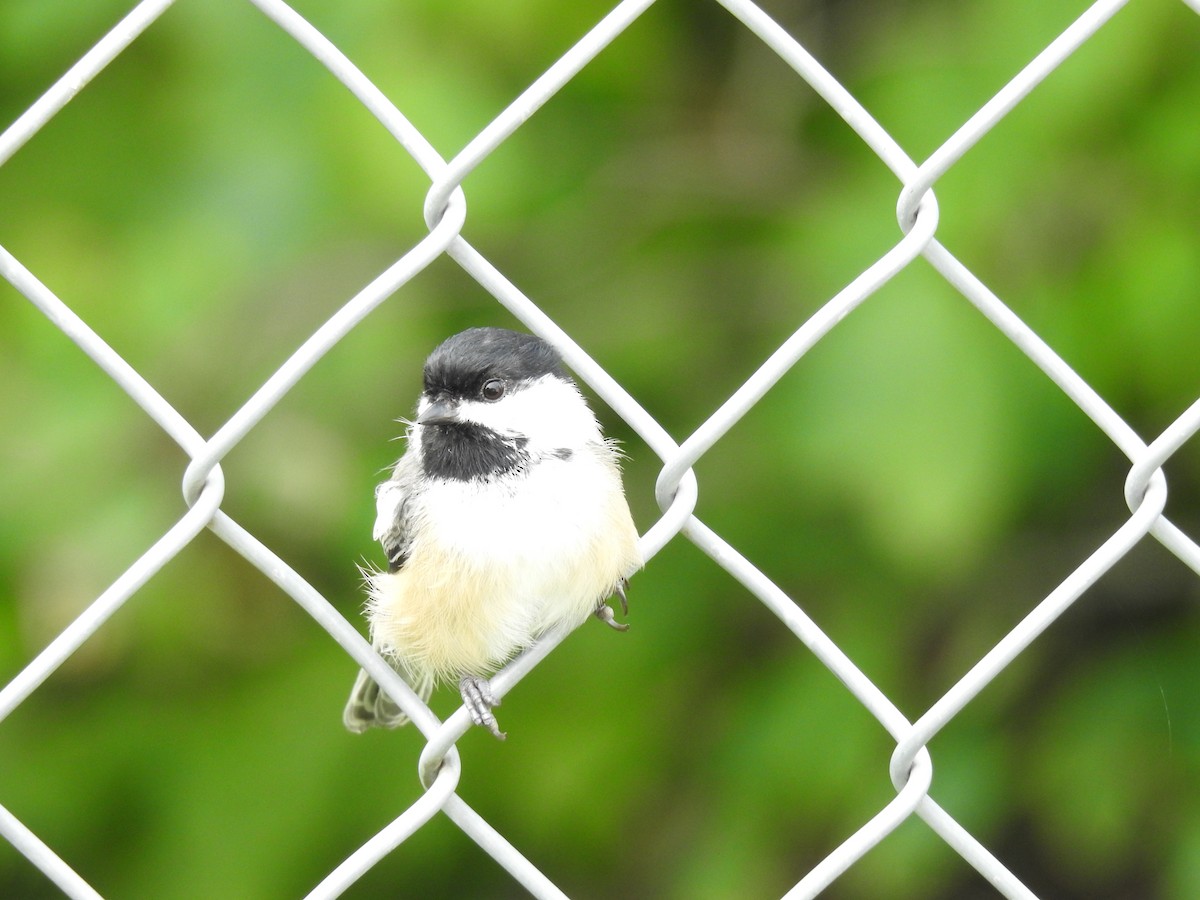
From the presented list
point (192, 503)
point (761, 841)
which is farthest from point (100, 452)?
point (761, 841)

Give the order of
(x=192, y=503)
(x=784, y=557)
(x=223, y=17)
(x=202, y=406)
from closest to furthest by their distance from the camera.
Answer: (x=192, y=503), (x=223, y=17), (x=202, y=406), (x=784, y=557)

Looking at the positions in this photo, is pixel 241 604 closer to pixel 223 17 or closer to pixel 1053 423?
pixel 223 17

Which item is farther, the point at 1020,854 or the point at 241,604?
the point at 1020,854

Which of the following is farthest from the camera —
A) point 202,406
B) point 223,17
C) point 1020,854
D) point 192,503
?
point 1020,854

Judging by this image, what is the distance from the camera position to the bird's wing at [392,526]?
1487mm

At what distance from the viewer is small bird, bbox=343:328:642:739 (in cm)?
134

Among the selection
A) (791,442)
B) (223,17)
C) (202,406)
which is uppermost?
(223,17)

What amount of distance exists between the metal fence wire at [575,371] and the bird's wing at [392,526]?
471mm

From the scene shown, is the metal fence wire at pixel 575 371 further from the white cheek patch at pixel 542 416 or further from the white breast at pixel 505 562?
the white cheek patch at pixel 542 416

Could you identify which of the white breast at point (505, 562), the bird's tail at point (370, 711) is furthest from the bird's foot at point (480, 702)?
the bird's tail at point (370, 711)

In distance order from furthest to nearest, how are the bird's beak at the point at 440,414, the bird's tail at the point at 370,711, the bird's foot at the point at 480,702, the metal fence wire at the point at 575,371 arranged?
the bird's tail at the point at 370,711
the bird's beak at the point at 440,414
the bird's foot at the point at 480,702
the metal fence wire at the point at 575,371

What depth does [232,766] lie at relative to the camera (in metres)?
1.78

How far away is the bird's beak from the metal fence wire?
18.3 inches

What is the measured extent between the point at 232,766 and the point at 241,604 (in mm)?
Result: 231
